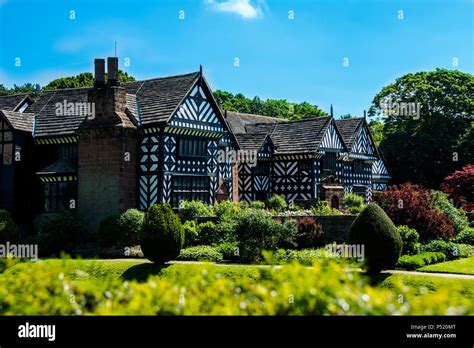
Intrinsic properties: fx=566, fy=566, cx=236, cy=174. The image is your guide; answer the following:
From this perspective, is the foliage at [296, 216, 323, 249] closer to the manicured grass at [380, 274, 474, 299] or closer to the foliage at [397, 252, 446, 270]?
the foliage at [397, 252, 446, 270]

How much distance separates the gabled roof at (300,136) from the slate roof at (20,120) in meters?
16.9

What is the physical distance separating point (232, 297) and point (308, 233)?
→ 1818cm

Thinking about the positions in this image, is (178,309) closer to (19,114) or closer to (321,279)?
(321,279)

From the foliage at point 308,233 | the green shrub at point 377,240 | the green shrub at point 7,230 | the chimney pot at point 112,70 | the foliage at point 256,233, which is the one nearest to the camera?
the green shrub at point 377,240

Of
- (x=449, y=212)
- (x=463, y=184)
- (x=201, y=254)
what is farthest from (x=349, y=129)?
(x=201, y=254)

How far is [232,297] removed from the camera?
7.16 metres

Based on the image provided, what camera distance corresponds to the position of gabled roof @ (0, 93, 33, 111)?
115 feet

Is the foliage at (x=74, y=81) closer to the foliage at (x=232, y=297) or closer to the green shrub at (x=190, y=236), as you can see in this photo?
the green shrub at (x=190, y=236)

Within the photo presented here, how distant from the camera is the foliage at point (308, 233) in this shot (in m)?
25.0

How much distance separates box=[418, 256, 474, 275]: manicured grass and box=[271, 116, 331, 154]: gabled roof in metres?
18.2

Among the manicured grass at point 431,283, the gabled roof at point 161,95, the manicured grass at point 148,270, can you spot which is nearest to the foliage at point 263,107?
the gabled roof at point 161,95

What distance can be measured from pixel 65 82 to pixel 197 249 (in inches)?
1399

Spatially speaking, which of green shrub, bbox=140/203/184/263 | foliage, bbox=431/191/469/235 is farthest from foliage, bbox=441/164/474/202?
green shrub, bbox=140/203/184/263
